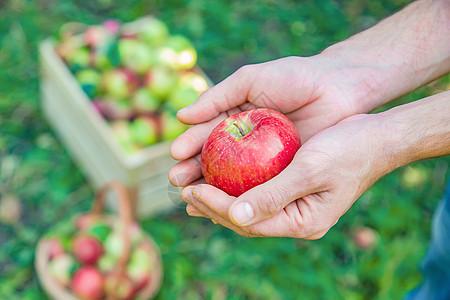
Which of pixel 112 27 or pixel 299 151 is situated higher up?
pixel 299 151

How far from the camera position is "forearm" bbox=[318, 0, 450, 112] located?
5.23ft

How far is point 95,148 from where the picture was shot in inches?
97.4

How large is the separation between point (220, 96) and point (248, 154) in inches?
11.4

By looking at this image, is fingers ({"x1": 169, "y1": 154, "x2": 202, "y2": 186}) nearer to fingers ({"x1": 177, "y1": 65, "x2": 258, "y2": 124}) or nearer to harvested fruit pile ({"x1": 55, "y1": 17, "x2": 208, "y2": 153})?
fingers ({"x1": 177, "y1": 65, "x2": 258, "y2": 124})

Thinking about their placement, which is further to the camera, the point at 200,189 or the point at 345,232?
the point at 345,232

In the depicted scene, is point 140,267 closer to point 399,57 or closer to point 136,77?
point 136,77

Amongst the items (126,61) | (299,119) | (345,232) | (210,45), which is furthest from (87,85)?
(345,232)

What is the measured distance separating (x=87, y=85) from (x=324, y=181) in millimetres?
1607

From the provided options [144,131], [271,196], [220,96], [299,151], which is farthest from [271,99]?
[144,131]

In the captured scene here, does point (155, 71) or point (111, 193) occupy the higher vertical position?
point (155, 71)

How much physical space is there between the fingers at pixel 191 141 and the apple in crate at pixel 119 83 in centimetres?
111

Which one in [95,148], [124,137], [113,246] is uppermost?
[124,137]

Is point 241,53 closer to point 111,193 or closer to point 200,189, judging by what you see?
point 111,193

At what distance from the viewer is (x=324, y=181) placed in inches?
50.2
